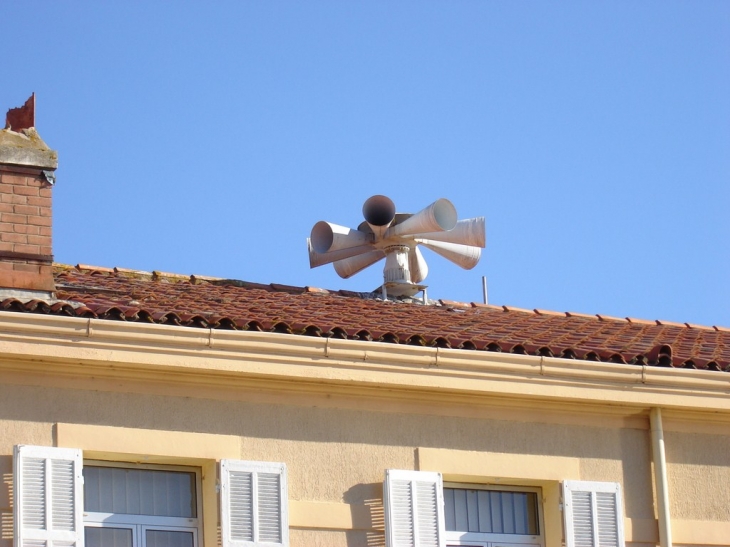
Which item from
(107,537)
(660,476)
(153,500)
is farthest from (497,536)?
(107,537)

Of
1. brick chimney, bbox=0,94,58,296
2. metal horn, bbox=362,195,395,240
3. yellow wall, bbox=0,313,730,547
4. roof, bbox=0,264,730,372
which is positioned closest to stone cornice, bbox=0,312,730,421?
yellow wall, bbox=0,313,730,547

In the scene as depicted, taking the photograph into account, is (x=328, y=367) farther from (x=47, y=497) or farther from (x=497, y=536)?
(x=47, y=497)

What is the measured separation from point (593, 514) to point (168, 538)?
349cm

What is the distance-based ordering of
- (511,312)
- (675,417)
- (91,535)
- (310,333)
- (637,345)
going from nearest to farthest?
(91,535)
(310,333)
(675,417)
(637,345)
(511,312)

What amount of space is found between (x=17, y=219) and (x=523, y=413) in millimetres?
4406

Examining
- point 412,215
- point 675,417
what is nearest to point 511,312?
point 412,215

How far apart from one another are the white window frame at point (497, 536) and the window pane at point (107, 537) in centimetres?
259

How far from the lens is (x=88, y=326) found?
1246 centimetres

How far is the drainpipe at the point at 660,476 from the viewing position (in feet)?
45.4

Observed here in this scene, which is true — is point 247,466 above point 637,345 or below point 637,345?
below

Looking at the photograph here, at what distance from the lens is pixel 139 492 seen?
12.6 m

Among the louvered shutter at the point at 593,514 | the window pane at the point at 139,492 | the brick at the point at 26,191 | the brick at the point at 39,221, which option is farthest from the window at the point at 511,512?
the brick at the point at 26,191

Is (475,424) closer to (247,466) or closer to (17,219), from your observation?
(247,466)

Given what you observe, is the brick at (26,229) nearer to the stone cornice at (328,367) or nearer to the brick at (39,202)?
the brick at (39,202)
